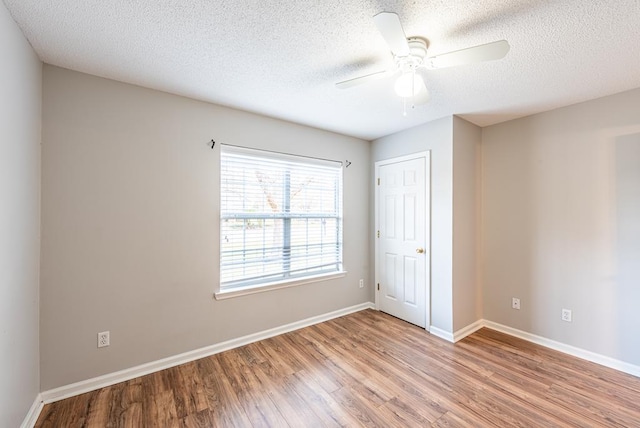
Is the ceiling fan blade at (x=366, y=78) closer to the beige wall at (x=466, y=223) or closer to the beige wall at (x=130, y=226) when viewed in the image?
the beige wall at (x=130, y=226)

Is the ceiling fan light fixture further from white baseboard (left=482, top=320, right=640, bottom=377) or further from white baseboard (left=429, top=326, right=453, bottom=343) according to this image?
white baseboard (left=482, top=320, right=640, bottom=377)

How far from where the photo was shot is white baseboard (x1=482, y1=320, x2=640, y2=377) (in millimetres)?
2254

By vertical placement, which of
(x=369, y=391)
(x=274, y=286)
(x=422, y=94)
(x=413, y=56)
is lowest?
(x=369, y=391)

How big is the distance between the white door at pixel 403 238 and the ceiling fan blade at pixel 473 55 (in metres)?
1.61

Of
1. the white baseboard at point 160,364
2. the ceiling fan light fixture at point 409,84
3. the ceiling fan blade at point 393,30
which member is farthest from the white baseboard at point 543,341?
the ceiling fan blade at point 393,30

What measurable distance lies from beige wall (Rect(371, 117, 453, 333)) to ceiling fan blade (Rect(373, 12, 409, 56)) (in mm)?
1689

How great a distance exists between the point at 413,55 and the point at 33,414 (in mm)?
3318

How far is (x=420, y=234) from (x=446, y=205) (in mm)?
470

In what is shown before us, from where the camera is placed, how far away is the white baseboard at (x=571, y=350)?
7.39ft

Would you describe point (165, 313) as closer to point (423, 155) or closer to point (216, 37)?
point (216, 37)

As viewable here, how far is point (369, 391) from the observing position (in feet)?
6.64

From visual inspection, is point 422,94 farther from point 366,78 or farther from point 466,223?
point 466,223

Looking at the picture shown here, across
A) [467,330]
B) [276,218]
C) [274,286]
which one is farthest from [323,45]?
[467,330]

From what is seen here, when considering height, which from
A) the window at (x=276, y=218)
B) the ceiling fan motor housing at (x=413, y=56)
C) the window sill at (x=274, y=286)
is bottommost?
the window sill at (x=274, y=286)
